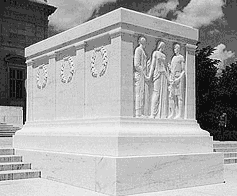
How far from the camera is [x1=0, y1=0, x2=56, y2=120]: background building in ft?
92.5

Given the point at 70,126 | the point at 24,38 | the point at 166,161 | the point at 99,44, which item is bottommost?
the point at 166,161

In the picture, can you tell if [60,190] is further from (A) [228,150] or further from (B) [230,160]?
(A) [228,150]

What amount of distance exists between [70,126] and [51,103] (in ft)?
4.97

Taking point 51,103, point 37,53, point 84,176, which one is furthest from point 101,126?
point 37,53

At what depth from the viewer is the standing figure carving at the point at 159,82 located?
375 inches

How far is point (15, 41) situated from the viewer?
2886 cm

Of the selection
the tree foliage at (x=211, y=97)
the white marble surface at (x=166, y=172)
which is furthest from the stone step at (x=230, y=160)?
the tree foliage at (x=211, y=97)

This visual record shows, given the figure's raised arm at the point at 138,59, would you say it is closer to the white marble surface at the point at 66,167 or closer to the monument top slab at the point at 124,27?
the monument top slab at the point at 124,27

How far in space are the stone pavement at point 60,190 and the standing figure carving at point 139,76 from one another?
1.85 m

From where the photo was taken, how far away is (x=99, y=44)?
9.66 metres

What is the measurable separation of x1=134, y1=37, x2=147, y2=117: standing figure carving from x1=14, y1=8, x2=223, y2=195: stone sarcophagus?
21mm

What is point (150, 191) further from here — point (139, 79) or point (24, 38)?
point (24, 38)

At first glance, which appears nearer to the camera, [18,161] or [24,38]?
[18,161]

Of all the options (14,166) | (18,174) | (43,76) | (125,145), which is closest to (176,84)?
(125,145)
